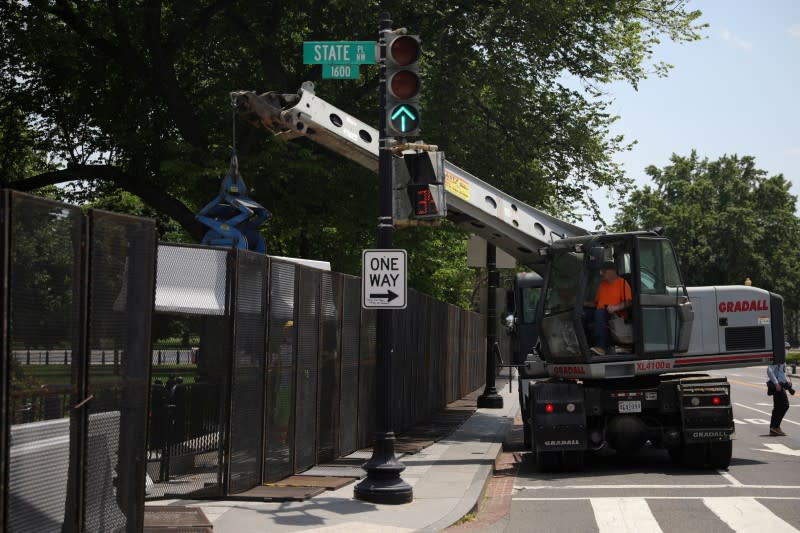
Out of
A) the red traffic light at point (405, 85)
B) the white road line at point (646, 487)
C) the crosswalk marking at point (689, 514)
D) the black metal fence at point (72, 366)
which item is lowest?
the white road line at point (646, 487)

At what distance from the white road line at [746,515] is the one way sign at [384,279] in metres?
4.15

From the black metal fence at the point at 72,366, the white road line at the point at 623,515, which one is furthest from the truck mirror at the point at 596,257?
the black metal fence at the point at 72,366

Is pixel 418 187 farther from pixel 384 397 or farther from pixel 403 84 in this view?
pixel 384 397

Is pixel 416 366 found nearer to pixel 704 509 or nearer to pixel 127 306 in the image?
pixel 704 509

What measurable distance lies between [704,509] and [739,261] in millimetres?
88114

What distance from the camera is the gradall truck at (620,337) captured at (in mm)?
14836

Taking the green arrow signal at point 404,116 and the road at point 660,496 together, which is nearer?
the road at point 660,496

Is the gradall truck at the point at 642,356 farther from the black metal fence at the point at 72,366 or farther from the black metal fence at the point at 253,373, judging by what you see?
the black metal fence at the point at 72,366

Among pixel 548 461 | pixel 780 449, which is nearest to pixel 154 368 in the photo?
pixel 548 461

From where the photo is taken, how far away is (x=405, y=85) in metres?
11.9

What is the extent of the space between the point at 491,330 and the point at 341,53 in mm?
15425

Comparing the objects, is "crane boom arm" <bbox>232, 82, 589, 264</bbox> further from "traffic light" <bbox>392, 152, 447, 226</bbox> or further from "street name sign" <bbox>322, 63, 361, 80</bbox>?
"traffic light" <bbox>392, 152, 447, 226</bbox>

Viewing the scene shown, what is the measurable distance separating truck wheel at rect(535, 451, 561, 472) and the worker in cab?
68.2 inches

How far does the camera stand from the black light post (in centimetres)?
2662
